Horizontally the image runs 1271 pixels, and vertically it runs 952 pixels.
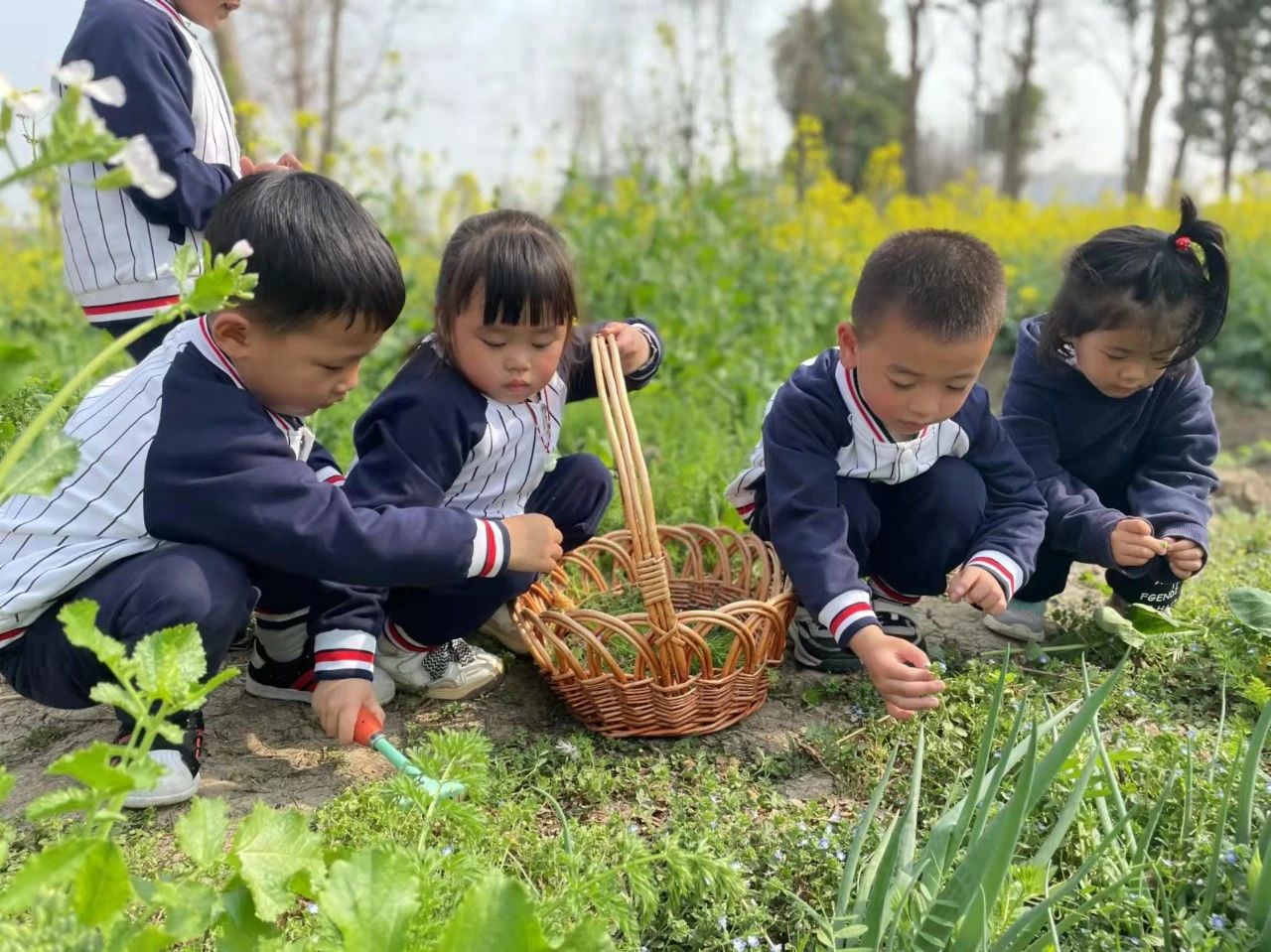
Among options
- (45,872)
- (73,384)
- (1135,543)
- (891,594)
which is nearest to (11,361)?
(73,384)

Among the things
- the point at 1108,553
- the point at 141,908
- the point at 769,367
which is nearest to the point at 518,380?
the point at 141,908

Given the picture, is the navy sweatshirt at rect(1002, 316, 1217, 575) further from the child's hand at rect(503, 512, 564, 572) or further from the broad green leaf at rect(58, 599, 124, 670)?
the broad green leaf at rect(58, 599, 124, 670)

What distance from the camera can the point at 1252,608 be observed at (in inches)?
77.1

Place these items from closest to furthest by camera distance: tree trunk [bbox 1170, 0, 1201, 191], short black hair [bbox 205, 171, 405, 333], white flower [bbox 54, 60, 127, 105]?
white flower [bbox 54, 60, 127, 105] → short black hair [bbox 205, 171, 405, 333] → tree trunk [bbox 1170, 0, 1201, 191]

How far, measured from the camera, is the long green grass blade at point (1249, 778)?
130cm

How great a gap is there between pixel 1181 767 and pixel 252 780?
1.58 metres

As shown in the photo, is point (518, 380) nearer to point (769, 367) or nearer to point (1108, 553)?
point (1108, 553)

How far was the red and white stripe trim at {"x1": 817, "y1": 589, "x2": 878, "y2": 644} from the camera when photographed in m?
1.74

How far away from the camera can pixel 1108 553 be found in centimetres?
207

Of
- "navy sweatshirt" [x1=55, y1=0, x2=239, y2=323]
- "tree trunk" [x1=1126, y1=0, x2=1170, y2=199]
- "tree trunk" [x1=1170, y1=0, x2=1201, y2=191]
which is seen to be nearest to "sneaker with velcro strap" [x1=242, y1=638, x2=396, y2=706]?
"navy sweatshirt" [x1=55, y1=0, x2=239, y2=323]

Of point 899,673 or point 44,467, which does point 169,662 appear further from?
point 899,673

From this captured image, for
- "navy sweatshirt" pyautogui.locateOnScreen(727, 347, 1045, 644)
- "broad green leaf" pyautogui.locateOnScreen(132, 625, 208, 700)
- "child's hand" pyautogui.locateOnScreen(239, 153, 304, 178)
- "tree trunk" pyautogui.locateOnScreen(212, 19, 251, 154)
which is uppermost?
"tree trunk" pyautogui.locateOnScreen(212, 19, 251, 154)

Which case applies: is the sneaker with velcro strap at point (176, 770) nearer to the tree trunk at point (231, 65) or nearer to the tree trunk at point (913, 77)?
the tree trunk at point (231, 65)

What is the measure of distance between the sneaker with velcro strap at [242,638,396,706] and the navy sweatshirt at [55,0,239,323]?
2.67 feet
